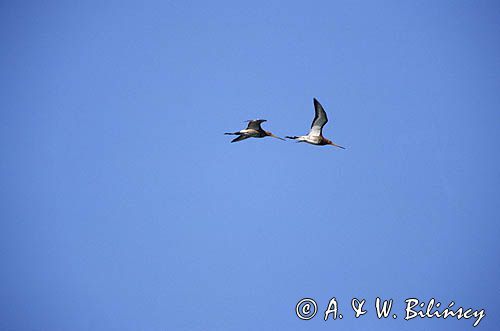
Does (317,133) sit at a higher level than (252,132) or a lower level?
lower

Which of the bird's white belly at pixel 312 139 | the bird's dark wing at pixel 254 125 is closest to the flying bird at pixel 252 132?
the bird's dark wing at pixel 254 125

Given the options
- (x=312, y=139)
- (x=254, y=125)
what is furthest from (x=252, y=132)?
(x=312, y=139)

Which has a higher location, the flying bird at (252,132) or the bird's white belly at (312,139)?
the flying bird at (252,132)

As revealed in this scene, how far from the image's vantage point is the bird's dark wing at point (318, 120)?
28.7 m

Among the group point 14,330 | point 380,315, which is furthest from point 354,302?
point 14,330

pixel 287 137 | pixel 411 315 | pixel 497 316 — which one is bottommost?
pixel 411 315

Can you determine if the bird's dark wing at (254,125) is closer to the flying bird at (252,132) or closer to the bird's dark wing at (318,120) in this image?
the flying bird at (252,132)

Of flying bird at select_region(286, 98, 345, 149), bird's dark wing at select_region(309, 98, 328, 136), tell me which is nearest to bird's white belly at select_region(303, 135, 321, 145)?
flying bird at select_region(286, 98, 345, 149)

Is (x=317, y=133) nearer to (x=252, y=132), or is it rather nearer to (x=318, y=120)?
(x=318, y=120)

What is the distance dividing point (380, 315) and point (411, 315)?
4.76 feet

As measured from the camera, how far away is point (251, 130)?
100 feet

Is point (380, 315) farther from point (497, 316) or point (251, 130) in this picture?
point (497, 316)

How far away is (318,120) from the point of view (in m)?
29.3

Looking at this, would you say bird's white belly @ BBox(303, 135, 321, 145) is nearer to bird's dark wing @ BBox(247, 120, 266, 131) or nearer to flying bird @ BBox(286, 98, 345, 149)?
flying bird @ BBox(286, 98, 345, 149)
